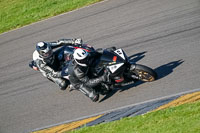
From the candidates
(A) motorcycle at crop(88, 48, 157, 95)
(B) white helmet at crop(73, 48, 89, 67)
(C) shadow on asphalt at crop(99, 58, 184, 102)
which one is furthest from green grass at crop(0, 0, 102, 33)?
(B) white helmet at crop(73, 48, 89, 67)

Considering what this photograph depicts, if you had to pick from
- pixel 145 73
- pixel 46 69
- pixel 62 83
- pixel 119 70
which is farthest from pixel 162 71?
pixel 46 69

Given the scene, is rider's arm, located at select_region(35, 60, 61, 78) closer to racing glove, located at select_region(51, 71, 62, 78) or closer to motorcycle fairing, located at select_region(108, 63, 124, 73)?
racing glove, located at select_region(51, 71, 62, 78)

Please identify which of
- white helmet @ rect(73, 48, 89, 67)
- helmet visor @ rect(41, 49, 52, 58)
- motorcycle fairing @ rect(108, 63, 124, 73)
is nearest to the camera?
motorcycle fairing @ rect(108, 63, 124, 73)

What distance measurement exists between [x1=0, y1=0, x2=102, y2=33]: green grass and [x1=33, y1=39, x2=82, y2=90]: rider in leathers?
656cm

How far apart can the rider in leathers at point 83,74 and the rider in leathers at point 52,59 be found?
889 millimetres

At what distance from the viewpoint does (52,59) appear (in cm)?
1137

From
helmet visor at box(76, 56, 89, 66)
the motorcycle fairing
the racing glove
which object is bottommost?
the racing glove

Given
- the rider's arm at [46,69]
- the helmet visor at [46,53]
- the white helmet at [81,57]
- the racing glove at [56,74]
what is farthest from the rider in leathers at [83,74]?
the helmet visor at [46,53]

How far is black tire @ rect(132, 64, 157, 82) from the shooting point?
9578 millimetres

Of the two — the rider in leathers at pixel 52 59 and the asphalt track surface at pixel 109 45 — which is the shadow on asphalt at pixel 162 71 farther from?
the rider in leathers at pixel 52 59

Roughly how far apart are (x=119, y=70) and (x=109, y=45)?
4.04 meters

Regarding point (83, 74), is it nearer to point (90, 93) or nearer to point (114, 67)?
point (90, 93)

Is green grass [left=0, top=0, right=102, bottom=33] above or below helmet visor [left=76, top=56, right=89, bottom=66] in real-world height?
below

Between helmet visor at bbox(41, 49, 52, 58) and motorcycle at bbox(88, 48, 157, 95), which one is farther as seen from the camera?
helmet visor at bbox(41, 49, 52, 58)
